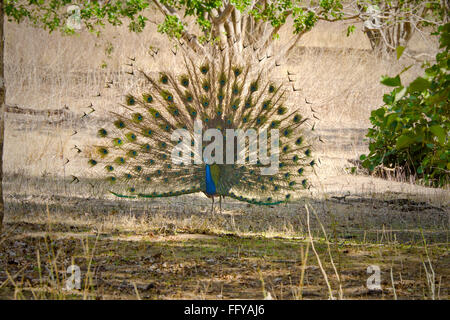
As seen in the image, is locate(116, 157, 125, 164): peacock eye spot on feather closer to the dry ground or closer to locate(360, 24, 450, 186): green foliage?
the dry ground

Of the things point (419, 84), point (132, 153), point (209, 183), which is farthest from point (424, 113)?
point (132, 153)

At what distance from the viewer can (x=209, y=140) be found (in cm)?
672

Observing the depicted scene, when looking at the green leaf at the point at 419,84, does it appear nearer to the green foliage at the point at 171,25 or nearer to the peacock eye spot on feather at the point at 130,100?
the peacock eye spot on feather at the point at 130,100

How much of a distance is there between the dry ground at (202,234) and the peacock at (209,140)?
0.47m

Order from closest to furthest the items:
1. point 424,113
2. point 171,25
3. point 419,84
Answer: point 419,84 → point 424,113 → point 171,25

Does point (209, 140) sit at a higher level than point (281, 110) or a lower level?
lower

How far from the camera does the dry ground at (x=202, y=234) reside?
165 inches

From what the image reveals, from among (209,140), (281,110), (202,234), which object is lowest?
(202,234)

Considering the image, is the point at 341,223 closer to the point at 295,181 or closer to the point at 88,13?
the point at 295,181

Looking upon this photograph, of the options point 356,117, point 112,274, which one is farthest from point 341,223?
point 356,117

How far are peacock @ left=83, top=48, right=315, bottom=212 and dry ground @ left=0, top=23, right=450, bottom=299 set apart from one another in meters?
0.47

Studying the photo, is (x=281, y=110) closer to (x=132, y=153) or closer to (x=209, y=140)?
(x=209, y=140)

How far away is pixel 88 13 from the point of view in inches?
417

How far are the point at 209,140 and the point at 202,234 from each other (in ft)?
3.86
